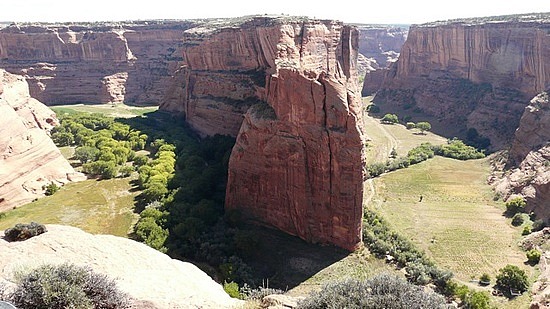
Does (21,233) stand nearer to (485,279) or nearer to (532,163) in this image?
(485,279)

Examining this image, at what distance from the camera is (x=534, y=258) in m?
37.0

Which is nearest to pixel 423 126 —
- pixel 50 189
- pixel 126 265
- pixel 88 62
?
pixel 50 189

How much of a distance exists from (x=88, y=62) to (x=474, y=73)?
10475 cm

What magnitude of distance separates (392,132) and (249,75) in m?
42.4

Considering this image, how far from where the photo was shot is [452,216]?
47.3 metres

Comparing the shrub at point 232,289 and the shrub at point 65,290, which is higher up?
the shrub at point 65,290

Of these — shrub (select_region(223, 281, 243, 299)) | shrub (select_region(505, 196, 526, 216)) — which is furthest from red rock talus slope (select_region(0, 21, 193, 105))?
shrub (select_region(505, 196, 526, 216))

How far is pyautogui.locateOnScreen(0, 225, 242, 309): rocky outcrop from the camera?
572 inches

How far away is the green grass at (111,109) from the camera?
9462 cm

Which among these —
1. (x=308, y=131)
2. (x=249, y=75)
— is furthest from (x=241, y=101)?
(x=308, y=131)

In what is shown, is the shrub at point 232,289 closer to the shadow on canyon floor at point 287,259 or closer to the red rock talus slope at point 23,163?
the shadow on canyon floor at point 287,259

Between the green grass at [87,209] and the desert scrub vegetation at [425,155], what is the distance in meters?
37.0

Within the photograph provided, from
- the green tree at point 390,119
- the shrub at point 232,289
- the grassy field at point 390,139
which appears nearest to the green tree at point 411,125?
the grassy field at point 390,139

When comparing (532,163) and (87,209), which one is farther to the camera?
(532,163)
